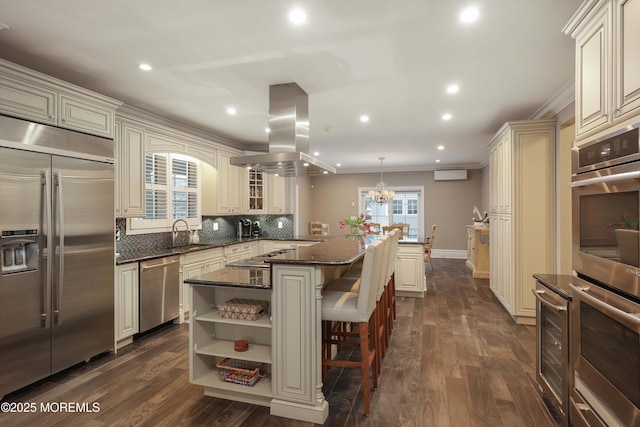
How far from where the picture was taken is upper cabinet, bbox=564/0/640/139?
4.91 feet

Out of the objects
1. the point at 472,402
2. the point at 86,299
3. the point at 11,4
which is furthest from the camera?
the point at 86,299

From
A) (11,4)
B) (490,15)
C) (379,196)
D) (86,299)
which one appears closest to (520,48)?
(490,15)

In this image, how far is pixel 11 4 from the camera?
200 cm

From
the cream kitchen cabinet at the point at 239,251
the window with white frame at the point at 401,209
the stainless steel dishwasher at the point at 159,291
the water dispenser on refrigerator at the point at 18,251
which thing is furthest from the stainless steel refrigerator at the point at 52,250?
the window with white frame at the point at 401,209

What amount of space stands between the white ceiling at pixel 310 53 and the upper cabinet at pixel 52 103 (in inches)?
7.9

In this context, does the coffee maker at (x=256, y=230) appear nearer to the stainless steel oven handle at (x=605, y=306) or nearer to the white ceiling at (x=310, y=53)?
the white ceiling at (x=310, y=53)

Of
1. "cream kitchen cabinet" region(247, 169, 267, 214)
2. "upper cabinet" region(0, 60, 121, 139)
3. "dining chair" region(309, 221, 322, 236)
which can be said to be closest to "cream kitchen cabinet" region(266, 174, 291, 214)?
"cream kitchen cabinet" region(247, 169, 267, 214)

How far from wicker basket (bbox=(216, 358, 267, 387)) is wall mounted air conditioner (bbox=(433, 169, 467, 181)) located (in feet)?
26.1

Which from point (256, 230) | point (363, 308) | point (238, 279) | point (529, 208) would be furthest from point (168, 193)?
point (529, 208)

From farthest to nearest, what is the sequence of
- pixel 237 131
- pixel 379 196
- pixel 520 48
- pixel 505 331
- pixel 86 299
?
pixel 379 196 < pixel 237 131 < pixel 505 331 < pixel 86 299 < pixel 520 48

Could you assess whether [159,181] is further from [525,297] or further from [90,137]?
[525,297]

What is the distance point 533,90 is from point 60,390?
5064mm

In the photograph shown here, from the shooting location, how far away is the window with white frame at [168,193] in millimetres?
4477

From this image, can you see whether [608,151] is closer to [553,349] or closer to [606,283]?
[606,283]
